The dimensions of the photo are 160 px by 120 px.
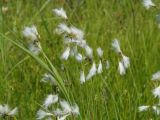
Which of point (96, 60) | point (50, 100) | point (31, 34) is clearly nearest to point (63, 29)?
point (31, 34)

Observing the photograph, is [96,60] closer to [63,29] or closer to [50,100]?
[50,100]

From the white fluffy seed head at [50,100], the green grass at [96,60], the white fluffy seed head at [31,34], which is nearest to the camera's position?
the white fluffy seed head at [31,34]

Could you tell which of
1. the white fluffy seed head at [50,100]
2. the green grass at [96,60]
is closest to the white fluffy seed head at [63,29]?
the green grass at [96,60]

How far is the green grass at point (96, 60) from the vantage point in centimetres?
220

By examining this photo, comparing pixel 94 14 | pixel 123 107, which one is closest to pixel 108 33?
pixel 94 14

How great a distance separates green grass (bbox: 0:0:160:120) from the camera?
7.21ft

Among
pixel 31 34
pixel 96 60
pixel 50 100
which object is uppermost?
pixel 96 60

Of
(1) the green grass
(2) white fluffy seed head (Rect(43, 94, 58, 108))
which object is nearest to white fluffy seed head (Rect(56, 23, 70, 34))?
(1) the green grass

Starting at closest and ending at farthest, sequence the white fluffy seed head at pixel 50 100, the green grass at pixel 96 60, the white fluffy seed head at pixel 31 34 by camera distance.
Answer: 1. the white fluffy seed head at pixel 31 34
2. the white fluffy seed head at pixel 50 100
3. the green grass at pixel 96 60

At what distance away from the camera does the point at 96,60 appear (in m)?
3.08

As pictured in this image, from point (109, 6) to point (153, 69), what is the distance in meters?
1.68

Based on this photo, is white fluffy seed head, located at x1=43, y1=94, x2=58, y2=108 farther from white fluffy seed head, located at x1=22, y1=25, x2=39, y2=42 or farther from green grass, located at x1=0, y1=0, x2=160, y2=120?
white fluffy seed head, located at x1=22, y1=25, x2=39, y2=42

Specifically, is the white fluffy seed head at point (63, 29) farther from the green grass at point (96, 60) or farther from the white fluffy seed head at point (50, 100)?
the white fluffy seed head at point (50, 100)

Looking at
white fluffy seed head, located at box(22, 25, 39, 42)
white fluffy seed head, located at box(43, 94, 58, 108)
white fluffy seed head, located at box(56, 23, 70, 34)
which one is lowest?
white fluffy seed head, located at box(43, 94, 58, 108)
